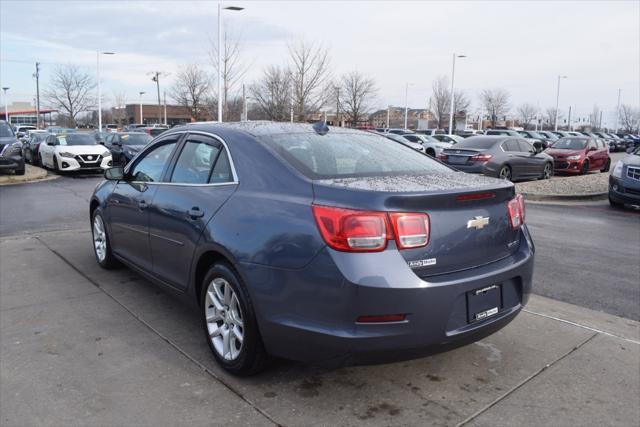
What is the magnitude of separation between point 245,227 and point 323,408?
1.15m

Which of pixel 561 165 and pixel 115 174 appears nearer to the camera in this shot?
pixel 115 174

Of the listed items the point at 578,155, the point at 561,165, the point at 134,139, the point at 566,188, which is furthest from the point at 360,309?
the point at 134,139

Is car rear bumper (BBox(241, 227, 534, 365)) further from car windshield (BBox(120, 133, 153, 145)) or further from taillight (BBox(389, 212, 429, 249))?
car windshield (BBox(120, 133, 153, 145))

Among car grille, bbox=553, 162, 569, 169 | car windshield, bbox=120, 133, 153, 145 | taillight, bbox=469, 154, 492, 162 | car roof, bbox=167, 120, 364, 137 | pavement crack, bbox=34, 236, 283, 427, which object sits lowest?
pavement crack, bbox=34, 236, 283, 427

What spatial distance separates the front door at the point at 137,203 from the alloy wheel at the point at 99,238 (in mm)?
404

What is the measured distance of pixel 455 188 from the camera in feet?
10.2

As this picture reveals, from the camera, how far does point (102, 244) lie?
18.8 ft

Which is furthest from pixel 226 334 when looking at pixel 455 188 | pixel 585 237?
pixel 585 237

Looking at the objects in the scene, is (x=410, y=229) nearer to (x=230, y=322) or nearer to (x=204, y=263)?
(x=230, y=322)

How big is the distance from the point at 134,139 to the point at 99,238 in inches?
675

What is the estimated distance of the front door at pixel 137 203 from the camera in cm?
444

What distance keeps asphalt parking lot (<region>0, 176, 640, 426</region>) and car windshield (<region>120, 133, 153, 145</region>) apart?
1666 centimetres

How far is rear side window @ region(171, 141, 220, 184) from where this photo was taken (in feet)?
12.6

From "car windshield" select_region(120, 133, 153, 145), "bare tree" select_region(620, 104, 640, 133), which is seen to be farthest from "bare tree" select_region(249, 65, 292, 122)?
"bare tree" select_region(620, 104, 640, 133)
